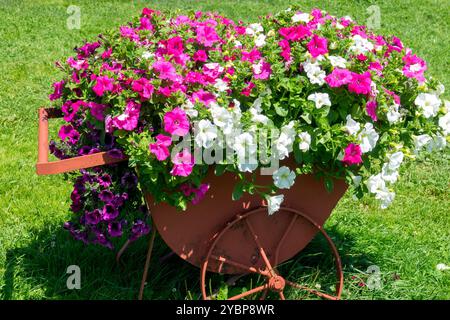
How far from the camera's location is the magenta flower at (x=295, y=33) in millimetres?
2562

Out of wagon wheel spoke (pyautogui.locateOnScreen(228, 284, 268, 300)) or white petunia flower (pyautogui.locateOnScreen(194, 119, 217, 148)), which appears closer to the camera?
white petunia flower (pyautogui.locateOnScreen(194, 119, 217, 148))

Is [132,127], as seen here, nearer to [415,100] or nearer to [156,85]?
[156,85]

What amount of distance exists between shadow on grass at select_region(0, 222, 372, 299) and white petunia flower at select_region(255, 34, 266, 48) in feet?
3.18

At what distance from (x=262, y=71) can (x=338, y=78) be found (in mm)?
268

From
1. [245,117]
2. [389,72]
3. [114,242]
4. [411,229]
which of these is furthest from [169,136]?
[411,229]

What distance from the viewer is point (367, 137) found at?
8.09 ft

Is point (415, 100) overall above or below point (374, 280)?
above

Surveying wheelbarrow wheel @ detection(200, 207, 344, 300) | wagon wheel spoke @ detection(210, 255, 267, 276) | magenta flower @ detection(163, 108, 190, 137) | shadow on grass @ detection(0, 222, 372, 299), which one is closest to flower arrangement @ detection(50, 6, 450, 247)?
magenta flower @ detection(163, 108, 190, 137)

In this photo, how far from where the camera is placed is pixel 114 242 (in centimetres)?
325

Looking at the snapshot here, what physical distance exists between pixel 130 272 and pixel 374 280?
3.57 feet

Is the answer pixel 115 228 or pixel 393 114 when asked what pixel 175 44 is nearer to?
pixel 115 228

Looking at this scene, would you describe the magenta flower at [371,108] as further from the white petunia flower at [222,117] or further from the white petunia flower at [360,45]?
the white petunia flower at [222,117]

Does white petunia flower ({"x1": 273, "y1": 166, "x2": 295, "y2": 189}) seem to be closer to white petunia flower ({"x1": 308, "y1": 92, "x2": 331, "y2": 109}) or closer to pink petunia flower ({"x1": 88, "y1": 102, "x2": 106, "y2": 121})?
white petunia flower ({"x1": 308, "y1": 92, "x2": 331, "y2": 109})

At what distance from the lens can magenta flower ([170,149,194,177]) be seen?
2.27 m
